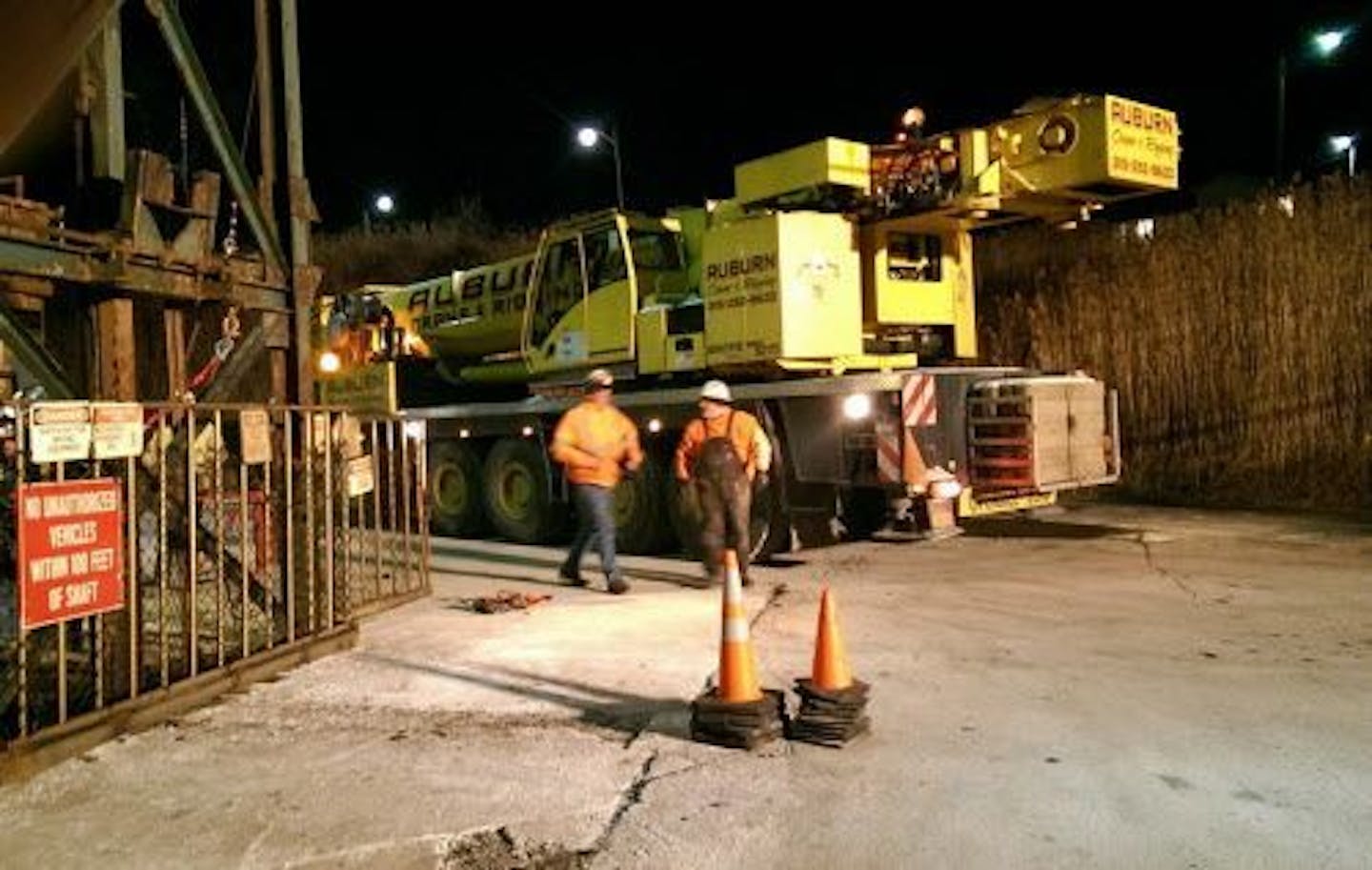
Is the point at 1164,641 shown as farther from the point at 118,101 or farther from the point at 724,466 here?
the point at 118,101

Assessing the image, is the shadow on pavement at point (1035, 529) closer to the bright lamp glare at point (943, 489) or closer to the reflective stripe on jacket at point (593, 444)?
the bright lamp glare at point (943, 489)

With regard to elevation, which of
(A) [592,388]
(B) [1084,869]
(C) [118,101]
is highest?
(C) [118,101]

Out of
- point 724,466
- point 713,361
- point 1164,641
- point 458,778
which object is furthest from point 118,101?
point 1164,641

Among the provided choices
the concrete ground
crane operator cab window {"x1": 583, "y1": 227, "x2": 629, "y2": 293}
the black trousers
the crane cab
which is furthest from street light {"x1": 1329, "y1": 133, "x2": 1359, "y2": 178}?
the black trousers

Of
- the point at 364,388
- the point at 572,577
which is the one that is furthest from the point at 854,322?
the point at 364,388

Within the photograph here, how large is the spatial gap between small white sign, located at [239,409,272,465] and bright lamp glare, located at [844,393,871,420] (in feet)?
16.4

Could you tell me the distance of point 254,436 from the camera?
6891 millimetres

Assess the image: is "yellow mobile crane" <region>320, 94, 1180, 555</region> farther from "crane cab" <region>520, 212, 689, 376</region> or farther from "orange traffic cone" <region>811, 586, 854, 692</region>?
"orange traffic cone" <region>811, 586, 854, 692</region>

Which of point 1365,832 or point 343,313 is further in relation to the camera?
point 343,313

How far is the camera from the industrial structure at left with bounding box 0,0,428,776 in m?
5.34

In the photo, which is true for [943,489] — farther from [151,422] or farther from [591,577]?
[151,422]

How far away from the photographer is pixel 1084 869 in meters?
3.87

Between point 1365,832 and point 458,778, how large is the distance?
3326 millimetres

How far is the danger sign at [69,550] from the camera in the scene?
5.07 metres
